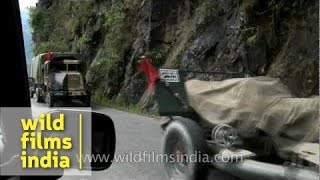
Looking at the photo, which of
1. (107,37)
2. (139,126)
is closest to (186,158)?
(139,126)

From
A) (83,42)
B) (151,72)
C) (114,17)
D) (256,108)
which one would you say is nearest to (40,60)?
(114,17)

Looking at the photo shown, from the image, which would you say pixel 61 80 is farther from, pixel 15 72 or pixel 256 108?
pixel 15 72

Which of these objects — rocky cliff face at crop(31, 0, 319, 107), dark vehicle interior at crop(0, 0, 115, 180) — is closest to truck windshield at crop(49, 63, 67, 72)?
rocky cliff face at crop(31, 0, 319, 107)

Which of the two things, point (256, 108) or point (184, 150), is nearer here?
point (256, 108)

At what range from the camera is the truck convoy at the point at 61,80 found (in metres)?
22.9

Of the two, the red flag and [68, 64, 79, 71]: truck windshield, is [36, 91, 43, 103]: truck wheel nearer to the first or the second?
[68, 64, 79, 71]: truck windshield

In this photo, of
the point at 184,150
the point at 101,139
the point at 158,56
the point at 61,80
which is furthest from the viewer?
the point at 61,80

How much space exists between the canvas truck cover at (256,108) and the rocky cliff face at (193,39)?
4850mm

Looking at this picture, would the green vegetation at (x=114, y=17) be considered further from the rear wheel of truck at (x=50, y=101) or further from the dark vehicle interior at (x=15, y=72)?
the dark vehicle interior at (x=15, y=72)

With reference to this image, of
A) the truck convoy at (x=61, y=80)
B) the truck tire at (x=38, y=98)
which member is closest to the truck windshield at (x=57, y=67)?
the truck convoy at (x=61, y=80)

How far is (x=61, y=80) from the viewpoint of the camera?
76.9 ft

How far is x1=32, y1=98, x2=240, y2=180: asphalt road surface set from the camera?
7.64 meters

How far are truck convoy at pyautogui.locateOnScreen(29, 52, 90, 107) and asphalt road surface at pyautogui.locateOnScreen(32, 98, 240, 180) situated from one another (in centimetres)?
654

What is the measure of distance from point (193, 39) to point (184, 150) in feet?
42.0
